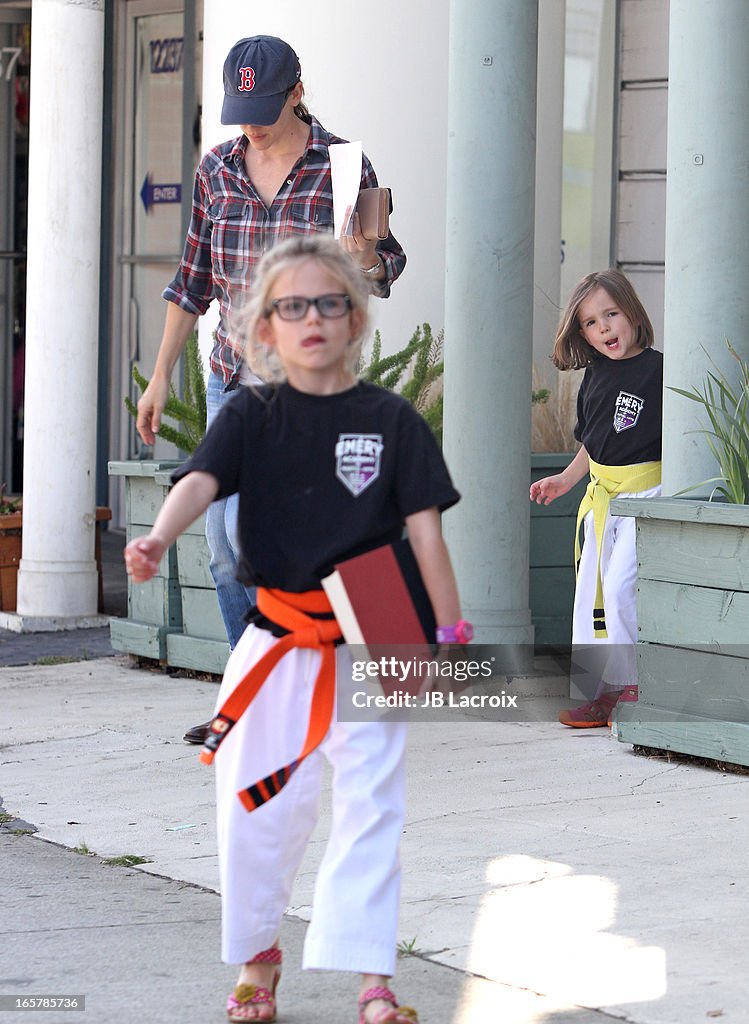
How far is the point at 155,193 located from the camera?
11.7 metres

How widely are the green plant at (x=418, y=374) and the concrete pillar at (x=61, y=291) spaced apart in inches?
64.2

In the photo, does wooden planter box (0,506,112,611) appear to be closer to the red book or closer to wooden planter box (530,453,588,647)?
wooden planter box (530,453,588,647)

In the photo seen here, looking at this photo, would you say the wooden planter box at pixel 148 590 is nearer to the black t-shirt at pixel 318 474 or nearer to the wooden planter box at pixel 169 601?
the wooden planter box at pixel 169 601

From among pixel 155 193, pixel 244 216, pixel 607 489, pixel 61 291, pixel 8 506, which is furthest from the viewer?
pixel 155 193

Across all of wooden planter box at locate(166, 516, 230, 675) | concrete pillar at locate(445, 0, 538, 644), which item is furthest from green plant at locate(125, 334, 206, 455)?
concrete pillar at locate(445, 0, 538, 644)

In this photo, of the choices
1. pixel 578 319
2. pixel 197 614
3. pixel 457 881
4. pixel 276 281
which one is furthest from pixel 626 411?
pixel 276 281

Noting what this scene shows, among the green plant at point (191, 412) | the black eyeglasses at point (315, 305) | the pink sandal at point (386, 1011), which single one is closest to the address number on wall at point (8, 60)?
the green plant at point (191, 412)

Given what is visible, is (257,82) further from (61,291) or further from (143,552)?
(61,291)

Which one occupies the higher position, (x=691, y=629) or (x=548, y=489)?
(x=548, y=489)

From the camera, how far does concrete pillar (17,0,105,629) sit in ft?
26.4

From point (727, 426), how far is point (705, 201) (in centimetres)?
68

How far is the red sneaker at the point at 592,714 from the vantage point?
581 cm

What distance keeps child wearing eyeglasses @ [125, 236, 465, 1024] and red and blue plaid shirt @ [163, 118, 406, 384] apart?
180 centimetres

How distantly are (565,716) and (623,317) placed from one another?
1.35m
